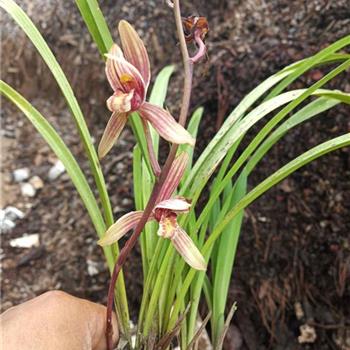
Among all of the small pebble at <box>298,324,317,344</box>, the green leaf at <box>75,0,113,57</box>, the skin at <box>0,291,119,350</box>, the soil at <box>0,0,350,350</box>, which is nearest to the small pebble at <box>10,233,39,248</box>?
the soil at <box>0,0,350,350</box>

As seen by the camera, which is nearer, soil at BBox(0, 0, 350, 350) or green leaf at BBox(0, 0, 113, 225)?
green leaf at BBox(0, 0, 113, 225)

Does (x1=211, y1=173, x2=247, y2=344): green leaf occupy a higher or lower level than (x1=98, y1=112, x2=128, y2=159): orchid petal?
lower

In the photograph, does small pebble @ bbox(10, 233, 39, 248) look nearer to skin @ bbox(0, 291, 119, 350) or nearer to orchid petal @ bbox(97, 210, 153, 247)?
skin @ bbox(0, 291, 119, 350)

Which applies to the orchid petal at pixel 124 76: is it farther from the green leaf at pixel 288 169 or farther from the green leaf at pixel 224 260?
the green leaf at pixel 224 260

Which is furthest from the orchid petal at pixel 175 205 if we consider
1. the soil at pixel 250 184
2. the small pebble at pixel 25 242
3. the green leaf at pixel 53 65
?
the small pebble at pixel 25 242

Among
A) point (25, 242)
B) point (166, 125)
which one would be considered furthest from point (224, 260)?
point (25, 242)

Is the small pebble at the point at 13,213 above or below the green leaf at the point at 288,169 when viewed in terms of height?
below

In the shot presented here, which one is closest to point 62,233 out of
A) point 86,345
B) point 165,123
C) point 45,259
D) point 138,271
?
point 45,259

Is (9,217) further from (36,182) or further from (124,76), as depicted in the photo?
(124,76)
